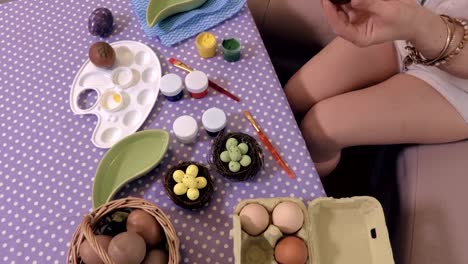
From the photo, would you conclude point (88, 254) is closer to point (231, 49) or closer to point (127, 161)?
point (127, 161)

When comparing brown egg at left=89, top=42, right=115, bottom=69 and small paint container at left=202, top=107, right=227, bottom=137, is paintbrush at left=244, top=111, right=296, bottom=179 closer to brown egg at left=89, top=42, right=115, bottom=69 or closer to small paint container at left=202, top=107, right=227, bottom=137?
small paint container at left=202, top=107, right=227, bottom=137

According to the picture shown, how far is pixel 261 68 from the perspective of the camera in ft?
2.37

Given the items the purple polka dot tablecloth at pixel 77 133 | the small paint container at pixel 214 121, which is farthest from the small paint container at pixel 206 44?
the small paint container at pixel 214 121

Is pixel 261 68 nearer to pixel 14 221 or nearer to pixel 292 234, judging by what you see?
pixel 292 234

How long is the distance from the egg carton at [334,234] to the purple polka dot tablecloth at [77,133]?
38 mm

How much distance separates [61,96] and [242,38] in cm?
34

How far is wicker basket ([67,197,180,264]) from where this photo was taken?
0.48m

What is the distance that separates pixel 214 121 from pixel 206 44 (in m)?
0.16

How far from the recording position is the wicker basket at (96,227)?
1.58 feet

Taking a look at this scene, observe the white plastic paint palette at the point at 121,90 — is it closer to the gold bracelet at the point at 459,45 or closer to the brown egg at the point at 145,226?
the brown egg at the point at 145,226

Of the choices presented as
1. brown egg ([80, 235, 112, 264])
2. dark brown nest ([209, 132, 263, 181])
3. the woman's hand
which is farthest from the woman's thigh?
brown egg ([80, 235, 112, 264])

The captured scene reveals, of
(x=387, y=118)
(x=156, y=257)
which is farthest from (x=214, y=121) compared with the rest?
(x=387, y=118)

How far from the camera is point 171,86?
68 cm

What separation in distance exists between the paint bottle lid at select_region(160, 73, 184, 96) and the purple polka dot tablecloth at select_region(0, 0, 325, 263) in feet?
0.08
